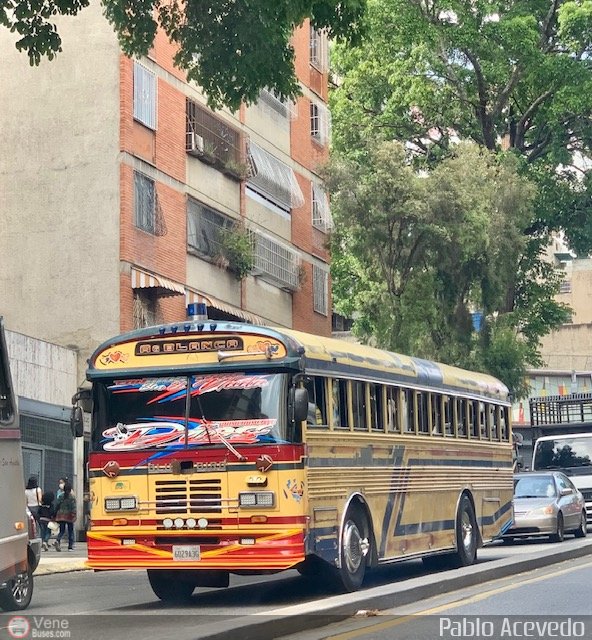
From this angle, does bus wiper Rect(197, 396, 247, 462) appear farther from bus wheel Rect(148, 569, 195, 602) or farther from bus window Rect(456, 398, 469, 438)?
bus window Rect(456, 398, 469, 438)

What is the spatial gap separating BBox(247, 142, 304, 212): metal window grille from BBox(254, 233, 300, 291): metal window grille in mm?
1293

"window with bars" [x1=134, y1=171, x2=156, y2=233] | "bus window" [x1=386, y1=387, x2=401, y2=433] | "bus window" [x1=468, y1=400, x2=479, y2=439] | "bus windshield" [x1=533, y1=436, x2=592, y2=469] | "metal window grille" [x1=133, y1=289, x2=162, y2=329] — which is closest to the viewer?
"bus window" [x1=386, y1=387, x2=401, y2=433]

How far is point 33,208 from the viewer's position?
33656 millimetres

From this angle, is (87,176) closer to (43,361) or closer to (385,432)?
(43,361)

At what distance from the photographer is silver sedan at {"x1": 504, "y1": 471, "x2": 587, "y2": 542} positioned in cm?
2719

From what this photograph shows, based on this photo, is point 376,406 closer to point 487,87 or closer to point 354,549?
point 354,549

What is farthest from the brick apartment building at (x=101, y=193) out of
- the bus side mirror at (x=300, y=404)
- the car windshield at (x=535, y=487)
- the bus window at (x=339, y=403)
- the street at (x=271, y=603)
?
the bus side mirror at (x=300, y=404)

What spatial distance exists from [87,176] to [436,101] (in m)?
14.5

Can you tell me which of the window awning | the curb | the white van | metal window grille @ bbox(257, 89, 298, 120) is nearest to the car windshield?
the white van

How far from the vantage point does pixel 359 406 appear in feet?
55.3

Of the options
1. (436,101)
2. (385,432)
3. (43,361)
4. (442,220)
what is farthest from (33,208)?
(385,432)

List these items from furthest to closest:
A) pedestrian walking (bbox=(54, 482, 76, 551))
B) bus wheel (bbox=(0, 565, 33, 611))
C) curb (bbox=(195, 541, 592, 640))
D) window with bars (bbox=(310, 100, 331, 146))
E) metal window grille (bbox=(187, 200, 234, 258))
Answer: window with bars (bbox=(310, 100, 331, 146))
metal window grille (bbox=(187, 200, 234, 258))
pedestrian walking (bbox=(54, 482, 76, 551))
bus wheel (bbox=(0, 565, 33, 611))
curb (bbox=(195, 541, 592, 640))

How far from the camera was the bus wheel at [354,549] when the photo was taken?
15648 mm

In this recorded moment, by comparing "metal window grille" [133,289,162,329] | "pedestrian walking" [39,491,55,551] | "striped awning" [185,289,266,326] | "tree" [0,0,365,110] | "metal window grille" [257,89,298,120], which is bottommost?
"pedestrian walking" [39,491,55,551]
